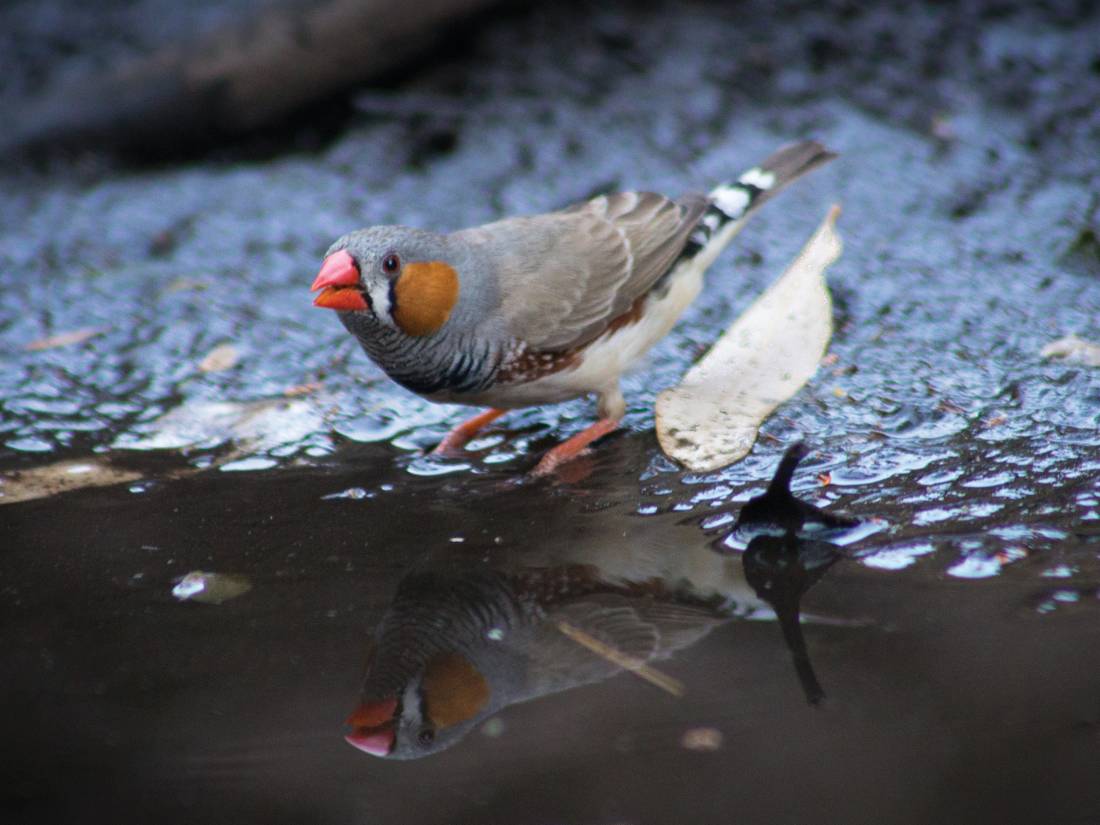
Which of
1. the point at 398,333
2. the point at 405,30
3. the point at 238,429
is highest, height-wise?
the point at 405,30

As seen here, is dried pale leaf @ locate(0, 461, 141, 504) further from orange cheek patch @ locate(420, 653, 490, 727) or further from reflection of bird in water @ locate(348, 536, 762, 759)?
orange cheek patch @ locate(420, 653, 490, 727)

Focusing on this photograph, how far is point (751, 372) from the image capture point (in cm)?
362

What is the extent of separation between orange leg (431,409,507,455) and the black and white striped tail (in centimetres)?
82

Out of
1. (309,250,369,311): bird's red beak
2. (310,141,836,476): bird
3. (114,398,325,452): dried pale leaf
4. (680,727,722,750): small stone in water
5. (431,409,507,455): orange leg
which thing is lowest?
(431,409,507,455): orange leg

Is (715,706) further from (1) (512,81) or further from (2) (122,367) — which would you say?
(1) (512,81)

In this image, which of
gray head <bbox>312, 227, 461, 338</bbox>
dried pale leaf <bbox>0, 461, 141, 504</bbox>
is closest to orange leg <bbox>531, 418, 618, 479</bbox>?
gray head <bbox>312, 227, 461, 338</bbox>

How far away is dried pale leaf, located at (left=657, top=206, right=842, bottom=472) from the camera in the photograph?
3.32m

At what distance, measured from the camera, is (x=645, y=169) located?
551 cm

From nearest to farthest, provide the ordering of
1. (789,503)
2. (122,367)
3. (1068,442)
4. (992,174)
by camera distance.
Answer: (789,503) → (1068,442) → (122,367) → (992,174)

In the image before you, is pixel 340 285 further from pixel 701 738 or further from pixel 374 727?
pixel 701 738

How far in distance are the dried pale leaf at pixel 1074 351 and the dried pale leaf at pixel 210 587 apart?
241cm

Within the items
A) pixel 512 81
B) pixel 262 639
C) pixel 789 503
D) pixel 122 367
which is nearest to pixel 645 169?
pixel 512 81

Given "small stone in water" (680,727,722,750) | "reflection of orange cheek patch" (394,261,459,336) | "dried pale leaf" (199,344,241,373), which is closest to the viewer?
"small stone in water" (680,727,722,750)

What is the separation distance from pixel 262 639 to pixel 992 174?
3.78 metres
